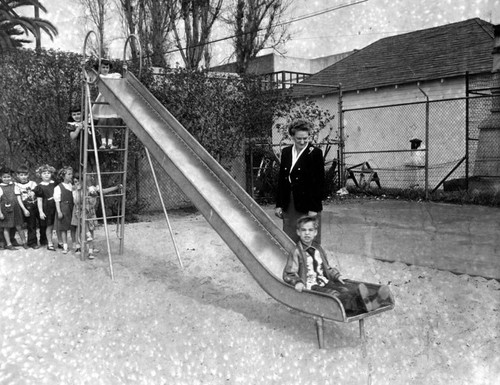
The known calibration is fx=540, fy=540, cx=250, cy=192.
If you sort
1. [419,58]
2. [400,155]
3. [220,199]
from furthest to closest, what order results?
[419,58] < [400,155] < [220,199]

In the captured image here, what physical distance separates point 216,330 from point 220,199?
1.49 metres

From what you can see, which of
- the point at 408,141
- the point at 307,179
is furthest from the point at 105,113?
the point at 408,141

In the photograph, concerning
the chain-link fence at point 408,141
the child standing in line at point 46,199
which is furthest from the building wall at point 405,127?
the child standing in line at point 46,199

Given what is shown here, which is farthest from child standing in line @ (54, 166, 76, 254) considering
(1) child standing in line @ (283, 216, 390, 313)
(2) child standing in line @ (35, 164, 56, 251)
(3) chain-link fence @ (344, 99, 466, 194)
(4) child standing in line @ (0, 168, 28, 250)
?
(3) chain-link fence @ (344, 99, 466, 194)

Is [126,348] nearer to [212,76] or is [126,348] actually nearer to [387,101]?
[212,76]

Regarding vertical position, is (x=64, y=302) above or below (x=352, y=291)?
below

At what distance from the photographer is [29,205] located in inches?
295

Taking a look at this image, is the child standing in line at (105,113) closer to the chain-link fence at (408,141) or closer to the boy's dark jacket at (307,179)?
the boy's dark jacket at (307,179)

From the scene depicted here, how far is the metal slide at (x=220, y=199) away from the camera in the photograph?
4383 mm

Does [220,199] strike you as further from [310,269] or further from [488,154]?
[488,154]

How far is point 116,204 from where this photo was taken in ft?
34.0

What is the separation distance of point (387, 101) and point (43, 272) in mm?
15976

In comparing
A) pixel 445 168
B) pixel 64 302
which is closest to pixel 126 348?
pixel 64 302

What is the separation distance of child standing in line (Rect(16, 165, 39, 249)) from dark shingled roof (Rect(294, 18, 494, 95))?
1435cm
